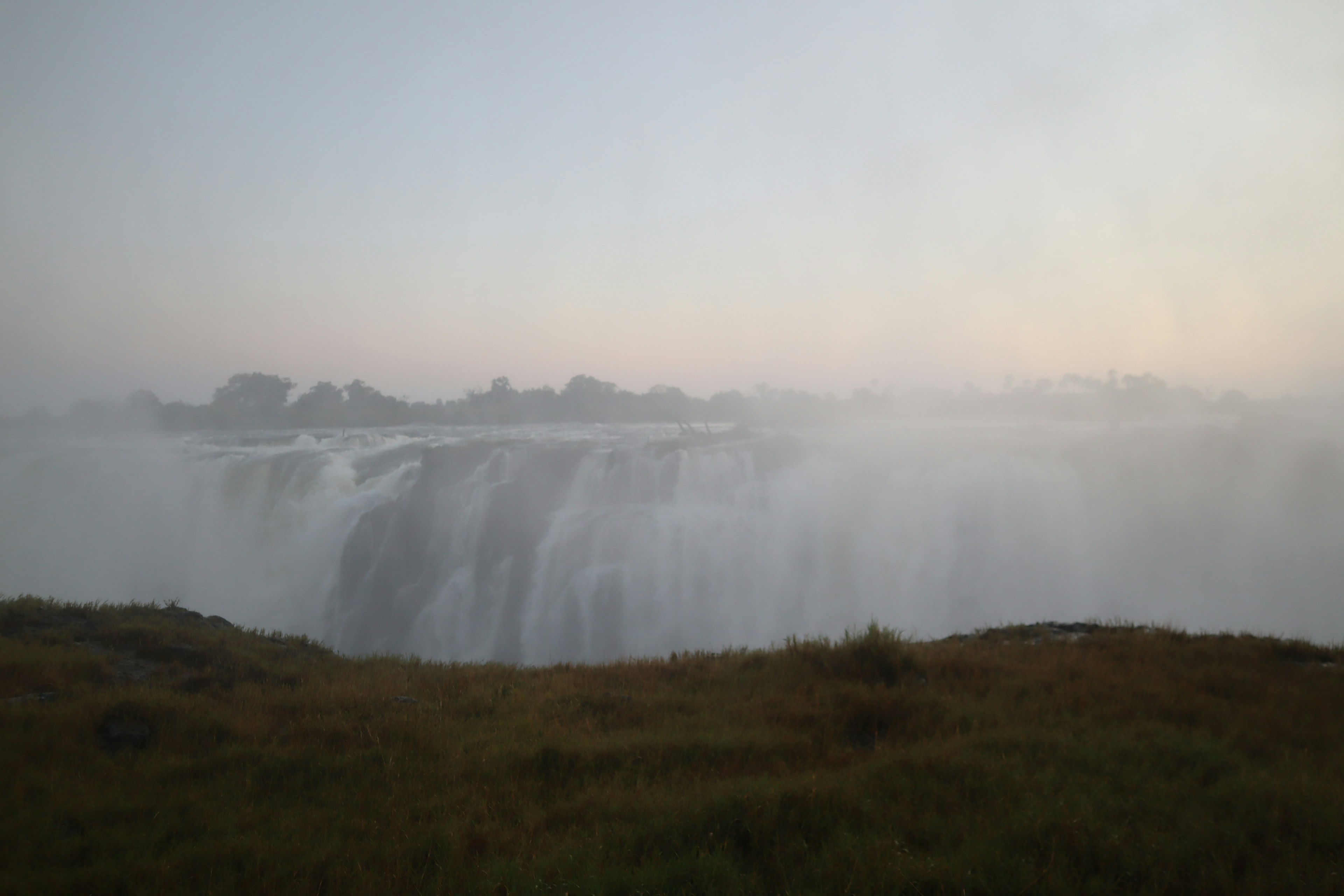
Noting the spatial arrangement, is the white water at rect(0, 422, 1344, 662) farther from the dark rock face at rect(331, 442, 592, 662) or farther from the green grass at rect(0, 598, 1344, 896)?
the green grass at rect(0, 598, 1344, 896)

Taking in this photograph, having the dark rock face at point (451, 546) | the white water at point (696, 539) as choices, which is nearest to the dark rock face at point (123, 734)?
the white water at point (696, 539)

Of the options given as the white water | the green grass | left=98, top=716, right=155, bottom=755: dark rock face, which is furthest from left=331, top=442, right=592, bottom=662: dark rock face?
left=98, top=716, right=155, bottom=755: dark rock face

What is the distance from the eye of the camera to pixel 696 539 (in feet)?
86.1

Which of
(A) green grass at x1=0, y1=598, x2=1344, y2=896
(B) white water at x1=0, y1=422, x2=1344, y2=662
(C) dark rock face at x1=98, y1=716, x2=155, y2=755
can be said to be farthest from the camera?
(B) white water at x1=0, y1=422, x2=1344, y2=662

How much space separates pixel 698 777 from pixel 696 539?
842 inches

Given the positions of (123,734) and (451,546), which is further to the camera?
(451,546)

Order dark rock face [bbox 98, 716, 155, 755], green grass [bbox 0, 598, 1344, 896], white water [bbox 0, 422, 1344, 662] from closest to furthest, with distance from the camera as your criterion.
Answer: green grass [bbox 0, 598, 1344, 896], dark rock face [bbox 98, 716, 155, 755], white water [bbox 0, 422, 1344, 662]

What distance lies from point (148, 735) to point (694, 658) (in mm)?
6659

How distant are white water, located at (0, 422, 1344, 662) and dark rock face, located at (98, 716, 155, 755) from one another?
16.3m

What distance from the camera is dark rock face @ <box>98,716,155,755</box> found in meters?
5.44

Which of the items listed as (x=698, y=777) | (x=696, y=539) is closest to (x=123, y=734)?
(x=698, y=777)

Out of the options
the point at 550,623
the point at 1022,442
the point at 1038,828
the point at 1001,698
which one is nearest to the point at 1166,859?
the point at 1038,828

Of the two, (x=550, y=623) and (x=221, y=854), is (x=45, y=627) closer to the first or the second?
(x=221, y=854)

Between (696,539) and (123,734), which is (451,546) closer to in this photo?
(696,539)
